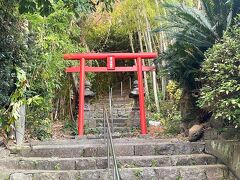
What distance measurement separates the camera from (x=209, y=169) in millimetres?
4879

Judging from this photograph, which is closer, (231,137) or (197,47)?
(231,137)

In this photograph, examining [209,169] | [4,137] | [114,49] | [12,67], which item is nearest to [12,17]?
[12,67]

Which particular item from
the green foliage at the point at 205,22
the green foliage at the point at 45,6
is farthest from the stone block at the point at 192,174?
the green foliage at the point at 45,6

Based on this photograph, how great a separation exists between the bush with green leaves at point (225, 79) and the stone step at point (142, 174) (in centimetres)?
74

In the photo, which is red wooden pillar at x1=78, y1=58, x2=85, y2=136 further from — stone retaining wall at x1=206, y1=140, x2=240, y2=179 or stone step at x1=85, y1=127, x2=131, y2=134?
stone retaining wall at x1=206, y1=140, x2=240, y2=179

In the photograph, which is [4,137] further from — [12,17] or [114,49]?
[114,49]

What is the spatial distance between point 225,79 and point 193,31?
147cm

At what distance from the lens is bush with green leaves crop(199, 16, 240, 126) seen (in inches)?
160

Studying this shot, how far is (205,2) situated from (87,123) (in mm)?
5971

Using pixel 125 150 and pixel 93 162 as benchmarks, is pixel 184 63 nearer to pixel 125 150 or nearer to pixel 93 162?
pixel 125 150

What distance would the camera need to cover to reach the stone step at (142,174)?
15.5ft

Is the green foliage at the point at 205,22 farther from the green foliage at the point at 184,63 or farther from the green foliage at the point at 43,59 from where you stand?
the green foliage at the point at 43,59

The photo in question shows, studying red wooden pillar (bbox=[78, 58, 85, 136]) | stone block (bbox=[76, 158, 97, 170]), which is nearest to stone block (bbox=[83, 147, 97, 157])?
stone block (bbox=[76, 158, 97, 170])

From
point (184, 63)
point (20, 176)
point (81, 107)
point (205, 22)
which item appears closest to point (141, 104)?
point (81, 107)
